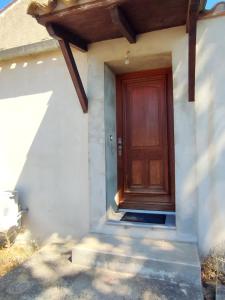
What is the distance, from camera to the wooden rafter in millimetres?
2485

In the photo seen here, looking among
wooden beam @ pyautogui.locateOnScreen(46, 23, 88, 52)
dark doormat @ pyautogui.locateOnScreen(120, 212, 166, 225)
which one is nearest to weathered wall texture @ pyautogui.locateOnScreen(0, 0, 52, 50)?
wooden beam @ pyautogui.locateOnScreen(46, 23, 88, 52)

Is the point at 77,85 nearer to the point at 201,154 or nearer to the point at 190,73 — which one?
the point at 190,73

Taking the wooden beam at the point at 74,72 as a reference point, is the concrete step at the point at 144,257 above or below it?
below

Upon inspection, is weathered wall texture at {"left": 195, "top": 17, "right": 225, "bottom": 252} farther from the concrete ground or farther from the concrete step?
the concrete ground

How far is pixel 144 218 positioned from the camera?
3.80 metres

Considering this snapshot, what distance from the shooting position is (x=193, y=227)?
3285mm

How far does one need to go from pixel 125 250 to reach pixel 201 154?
5.04ft

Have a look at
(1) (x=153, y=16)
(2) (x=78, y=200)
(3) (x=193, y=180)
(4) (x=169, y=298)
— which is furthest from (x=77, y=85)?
(4) (x=169, y=298)

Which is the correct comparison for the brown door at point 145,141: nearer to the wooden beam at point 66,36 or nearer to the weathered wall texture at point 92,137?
the weathered wall texture at point 92,137

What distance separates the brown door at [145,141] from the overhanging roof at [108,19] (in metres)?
0.74

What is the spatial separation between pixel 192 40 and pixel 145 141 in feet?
5.58

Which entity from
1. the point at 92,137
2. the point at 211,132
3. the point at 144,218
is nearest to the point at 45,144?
the point at 92,137

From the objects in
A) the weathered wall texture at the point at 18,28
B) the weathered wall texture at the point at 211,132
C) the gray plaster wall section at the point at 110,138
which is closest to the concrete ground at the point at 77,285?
the weathered wall texture at the point at 211,132

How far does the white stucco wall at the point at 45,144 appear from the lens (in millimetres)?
3963
